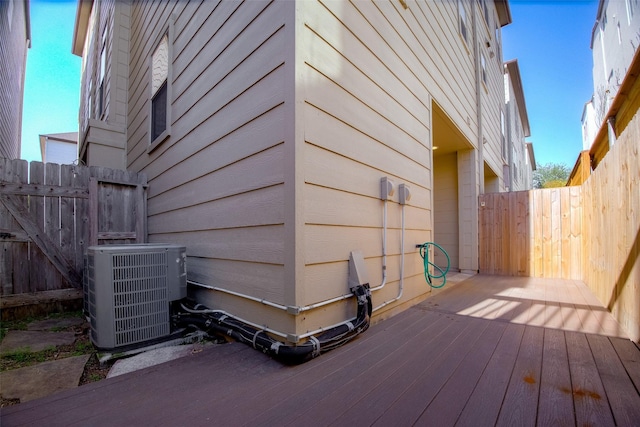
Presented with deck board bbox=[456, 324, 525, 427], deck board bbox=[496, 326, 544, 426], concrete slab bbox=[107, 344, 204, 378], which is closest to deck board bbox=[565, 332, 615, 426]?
deck board bbox=[496, 326, 544, 426]

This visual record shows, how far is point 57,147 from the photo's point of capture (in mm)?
16406

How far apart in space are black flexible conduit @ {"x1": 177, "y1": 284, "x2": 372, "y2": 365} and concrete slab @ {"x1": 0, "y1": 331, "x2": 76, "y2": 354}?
893 mm

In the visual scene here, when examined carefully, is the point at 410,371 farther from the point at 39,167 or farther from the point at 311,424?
the point at 39,167

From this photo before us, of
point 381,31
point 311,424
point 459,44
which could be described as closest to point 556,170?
point 459,44

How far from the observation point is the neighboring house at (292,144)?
1.73m

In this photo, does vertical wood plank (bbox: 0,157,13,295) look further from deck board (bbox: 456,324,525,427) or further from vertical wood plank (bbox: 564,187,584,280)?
vertical wood plank (bbox: 564,187,584,280)

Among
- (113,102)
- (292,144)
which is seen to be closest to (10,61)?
(113,102)

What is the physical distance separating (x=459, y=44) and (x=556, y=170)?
99.3 ft

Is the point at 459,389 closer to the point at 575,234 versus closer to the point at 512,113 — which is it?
the point at 575,234

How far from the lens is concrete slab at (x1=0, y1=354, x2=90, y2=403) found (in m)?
1.38

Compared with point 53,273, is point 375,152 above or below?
above

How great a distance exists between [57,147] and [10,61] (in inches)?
497

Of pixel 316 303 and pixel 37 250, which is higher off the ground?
pixel 37 250

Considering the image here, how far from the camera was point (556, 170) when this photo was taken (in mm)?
27219
